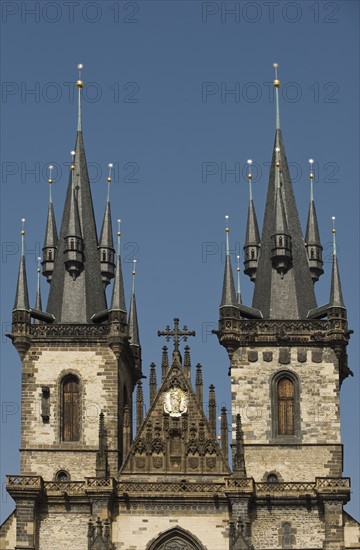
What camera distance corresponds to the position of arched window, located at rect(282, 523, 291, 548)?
66.1 m

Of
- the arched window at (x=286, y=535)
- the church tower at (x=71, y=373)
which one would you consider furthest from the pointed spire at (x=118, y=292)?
the arched window at (x=286, y=535)

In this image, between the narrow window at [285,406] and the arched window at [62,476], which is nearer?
the arched window at [62,476]

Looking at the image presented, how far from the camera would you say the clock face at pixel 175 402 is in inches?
2689

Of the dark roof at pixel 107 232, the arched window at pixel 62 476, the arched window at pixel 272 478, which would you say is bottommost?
the arched window at pixel 272 478

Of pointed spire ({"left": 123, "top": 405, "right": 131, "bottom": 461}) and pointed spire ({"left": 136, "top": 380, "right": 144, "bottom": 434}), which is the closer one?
pointed spire ({"left": 123, "top": 405, "right": 131, "bottom": 461})

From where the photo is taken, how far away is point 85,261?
7138cm

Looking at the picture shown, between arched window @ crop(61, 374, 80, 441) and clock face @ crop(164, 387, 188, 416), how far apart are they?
323 centimetres

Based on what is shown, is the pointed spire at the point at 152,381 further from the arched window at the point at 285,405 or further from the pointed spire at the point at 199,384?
the arched window at the point at 285,405

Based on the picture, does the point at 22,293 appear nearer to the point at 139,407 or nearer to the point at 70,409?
the point at 70,409

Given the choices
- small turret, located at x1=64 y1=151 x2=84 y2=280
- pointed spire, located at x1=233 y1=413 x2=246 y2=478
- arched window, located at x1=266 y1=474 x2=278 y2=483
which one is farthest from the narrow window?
small turret, located at x1=64 y1=151 x2=84 y2=280

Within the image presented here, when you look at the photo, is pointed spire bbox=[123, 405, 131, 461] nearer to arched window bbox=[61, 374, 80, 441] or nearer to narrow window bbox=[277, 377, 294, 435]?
arched window bbox=[61, 374, 80, 441]

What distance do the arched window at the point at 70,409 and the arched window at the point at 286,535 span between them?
26.7 ft

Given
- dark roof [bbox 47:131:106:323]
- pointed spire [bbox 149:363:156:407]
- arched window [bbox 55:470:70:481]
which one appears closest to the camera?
arched window [bbox 55:470:70:481]

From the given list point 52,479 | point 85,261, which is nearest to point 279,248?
point 85,261
